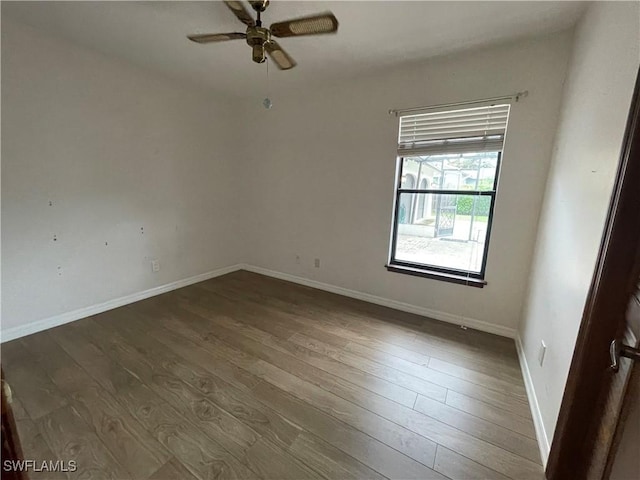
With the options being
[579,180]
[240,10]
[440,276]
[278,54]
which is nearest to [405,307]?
[440,276]

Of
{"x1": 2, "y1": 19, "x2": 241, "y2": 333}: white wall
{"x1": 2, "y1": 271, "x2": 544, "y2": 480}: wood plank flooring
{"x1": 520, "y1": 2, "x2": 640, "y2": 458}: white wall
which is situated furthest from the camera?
{"x1": 2, "y1": 19, "x2": 241, "y2": 333}: white wall

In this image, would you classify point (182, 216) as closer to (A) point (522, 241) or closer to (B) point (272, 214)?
(B) point (272, 214)

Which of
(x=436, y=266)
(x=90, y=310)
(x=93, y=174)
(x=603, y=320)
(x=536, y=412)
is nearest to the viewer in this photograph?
(x=603, y=320)

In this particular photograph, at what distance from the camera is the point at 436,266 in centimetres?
278

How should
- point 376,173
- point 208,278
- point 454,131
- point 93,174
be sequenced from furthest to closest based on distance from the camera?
point 208,278, point 376,173, point 93,174, point 454,131

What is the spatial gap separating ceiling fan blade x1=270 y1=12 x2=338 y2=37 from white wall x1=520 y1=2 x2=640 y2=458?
49.9 inches

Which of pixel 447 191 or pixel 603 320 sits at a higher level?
pixel 447 191

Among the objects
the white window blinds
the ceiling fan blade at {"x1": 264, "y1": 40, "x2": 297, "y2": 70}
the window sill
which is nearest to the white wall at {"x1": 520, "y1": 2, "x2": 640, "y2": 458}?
the white window blinds

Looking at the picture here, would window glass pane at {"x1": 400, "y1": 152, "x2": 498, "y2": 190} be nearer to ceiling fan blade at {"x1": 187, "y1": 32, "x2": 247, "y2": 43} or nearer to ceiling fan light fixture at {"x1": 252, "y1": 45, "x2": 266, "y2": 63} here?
ceiling fan light fixture at {"x1": 252, "y1": 45, "x2": 266, "y2": 63}

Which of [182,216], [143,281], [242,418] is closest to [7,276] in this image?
[143,281]

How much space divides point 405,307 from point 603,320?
1969 mm

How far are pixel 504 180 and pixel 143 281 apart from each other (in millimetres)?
3781

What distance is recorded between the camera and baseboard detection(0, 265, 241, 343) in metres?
2.25

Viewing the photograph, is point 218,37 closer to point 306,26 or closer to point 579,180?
point 306,26
